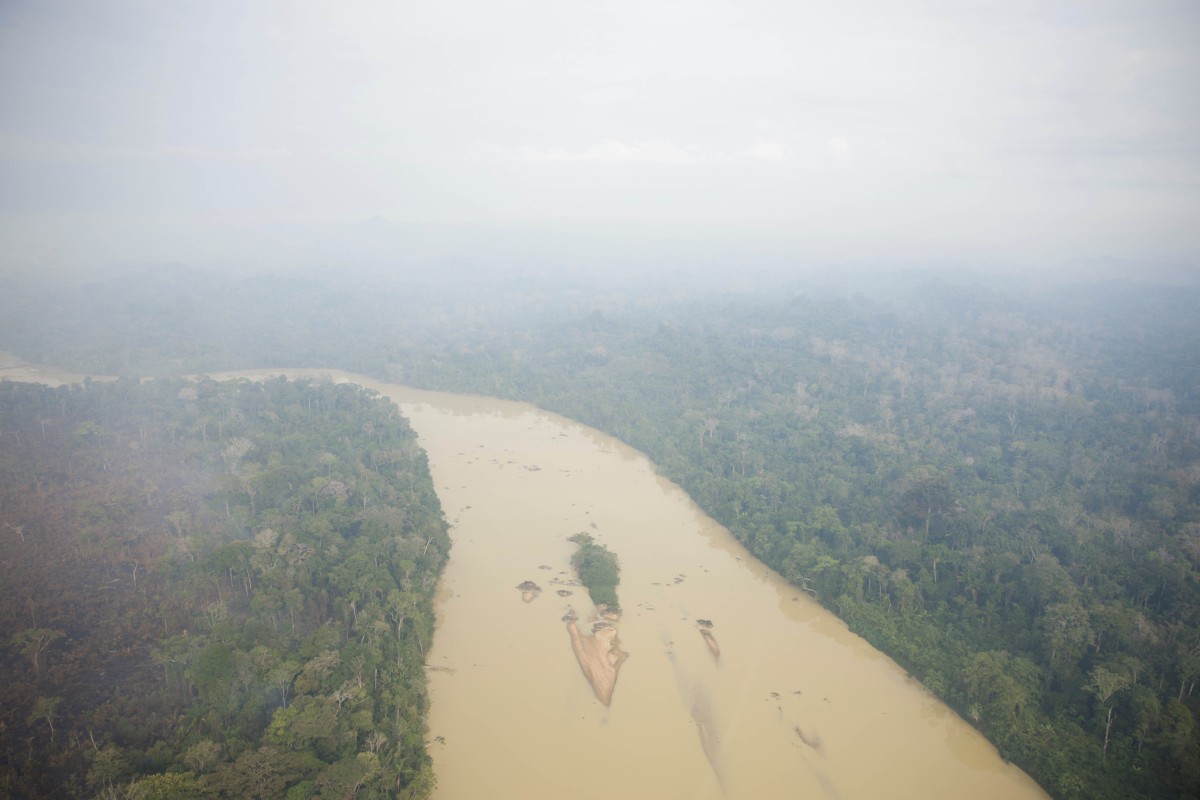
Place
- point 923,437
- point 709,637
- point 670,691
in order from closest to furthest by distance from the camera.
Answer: point 670,691
point 709,637
point 923,437

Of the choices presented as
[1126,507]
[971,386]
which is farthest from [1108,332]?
[1126,507]

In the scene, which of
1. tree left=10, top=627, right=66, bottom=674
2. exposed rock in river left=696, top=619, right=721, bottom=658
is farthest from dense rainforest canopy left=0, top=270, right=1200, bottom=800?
tree left=10, top=627, right=66, bottom=674

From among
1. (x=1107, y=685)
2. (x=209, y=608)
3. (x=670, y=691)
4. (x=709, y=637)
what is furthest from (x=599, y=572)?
(x=1107, y=685)

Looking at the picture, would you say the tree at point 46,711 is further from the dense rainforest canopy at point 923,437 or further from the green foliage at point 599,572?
the dense rainforest canopy at point 923,437

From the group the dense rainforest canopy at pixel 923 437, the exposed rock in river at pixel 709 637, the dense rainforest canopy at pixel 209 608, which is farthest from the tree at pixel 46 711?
the dense rainforest canopy at pixel 923 437

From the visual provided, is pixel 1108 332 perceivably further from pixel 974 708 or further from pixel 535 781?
Answer: pixel 535 781

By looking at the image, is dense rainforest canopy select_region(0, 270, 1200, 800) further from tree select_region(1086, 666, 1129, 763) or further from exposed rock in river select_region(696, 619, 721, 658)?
exposed rock in river select_region(696, 619, 721, 658)

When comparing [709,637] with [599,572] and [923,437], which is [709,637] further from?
[923,437]
